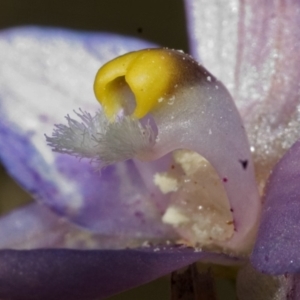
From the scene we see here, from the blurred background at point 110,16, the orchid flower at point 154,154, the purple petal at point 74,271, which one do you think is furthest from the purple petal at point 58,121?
the blurred background at point 110,16

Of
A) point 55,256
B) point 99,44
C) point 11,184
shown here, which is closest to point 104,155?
point 55,256

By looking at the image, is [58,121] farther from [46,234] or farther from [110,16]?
[110,16]

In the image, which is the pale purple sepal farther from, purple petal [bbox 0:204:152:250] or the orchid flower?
purple petal [bbox 0:204:152:250]

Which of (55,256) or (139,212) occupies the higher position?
(55,256)

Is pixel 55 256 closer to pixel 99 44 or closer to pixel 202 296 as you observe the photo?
pixel 202 296

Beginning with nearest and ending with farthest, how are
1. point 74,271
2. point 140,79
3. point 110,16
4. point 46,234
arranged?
1. point 74,271
2. point 140,79
3. point 46,234
4. point 110,16

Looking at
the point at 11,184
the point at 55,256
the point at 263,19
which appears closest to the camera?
the point at 55,256

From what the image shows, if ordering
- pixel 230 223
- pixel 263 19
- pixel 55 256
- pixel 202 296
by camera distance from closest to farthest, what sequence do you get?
pixel 55 256, pixel 202 296, pixel 230 223, pixel 263 19

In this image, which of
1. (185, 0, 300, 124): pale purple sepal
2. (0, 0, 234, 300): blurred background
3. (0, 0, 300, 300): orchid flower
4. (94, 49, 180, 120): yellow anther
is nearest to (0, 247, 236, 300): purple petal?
(0, 0, 300, 300): orchid flower

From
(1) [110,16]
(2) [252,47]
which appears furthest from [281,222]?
(1) [110,16]
